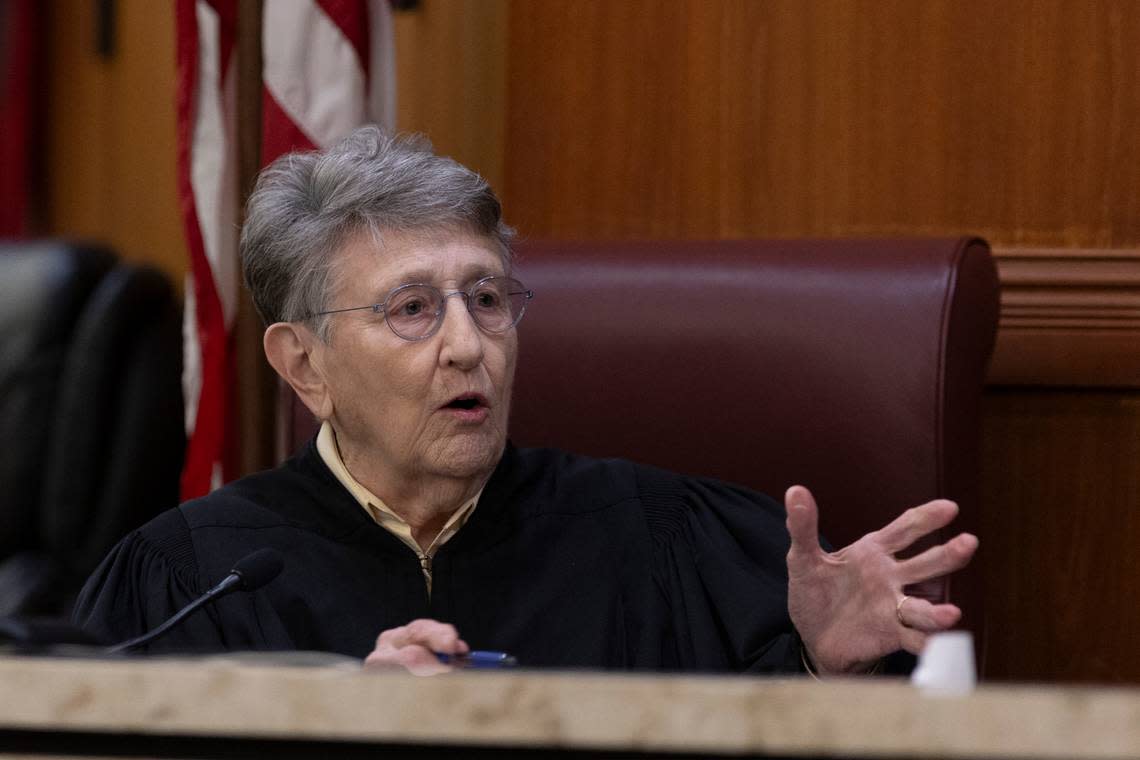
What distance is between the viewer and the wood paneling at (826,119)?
2.26 metres

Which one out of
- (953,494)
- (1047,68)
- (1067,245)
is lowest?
(953,494)

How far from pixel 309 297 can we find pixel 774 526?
2.17 feet

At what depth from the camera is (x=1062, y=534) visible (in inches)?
89.1

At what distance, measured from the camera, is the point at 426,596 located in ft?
6.01

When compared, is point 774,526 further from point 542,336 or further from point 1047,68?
point 1047,68

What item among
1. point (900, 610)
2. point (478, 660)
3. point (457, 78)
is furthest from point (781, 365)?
point (457, 78)

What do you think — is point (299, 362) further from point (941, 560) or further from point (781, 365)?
point (941, 560)

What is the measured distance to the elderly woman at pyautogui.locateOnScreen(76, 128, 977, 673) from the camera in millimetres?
1796

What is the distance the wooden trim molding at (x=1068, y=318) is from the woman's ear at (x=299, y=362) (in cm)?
103

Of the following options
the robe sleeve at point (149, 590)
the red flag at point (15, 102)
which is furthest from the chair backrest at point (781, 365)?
the red flag at point (15, 102)

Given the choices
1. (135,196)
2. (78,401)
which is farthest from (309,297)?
(135,196)

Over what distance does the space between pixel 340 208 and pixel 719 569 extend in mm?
661

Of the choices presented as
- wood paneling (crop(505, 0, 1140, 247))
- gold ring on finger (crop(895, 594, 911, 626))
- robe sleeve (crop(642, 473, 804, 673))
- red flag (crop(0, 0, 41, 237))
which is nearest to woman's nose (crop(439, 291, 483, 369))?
robe sleeve (crop(642, 473, 804, 673))

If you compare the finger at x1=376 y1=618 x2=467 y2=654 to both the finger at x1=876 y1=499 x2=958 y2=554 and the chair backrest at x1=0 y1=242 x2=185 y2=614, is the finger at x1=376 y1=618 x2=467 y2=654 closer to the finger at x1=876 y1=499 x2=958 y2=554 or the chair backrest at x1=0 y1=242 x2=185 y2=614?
the finger at x1=876 y1=499 x2=958 y2=554
